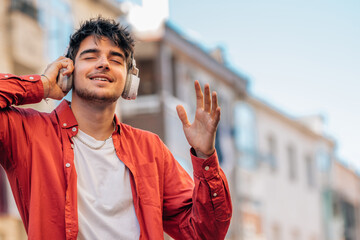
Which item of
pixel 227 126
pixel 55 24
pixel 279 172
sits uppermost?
pixel 55 24

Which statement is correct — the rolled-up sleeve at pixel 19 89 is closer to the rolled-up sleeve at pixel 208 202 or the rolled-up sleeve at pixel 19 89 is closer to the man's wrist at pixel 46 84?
the man's wrist at pixel 46 84

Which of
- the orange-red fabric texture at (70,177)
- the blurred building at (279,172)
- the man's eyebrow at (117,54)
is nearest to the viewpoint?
the orange-red fabric texture at (70,177)

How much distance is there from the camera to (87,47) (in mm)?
3420

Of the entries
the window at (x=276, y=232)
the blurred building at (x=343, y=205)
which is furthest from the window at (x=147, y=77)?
the blurred building at (x=343, y=205)

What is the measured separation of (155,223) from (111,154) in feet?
Answer: 1.30

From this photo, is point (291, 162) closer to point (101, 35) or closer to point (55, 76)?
point (101, 35)

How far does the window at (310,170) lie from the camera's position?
32.8 m

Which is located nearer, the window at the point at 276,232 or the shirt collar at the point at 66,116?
the shirt collar at the point at 66,116

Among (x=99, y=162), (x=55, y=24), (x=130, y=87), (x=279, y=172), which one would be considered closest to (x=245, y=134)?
(x=279, y=172)

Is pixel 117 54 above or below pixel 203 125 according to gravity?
above

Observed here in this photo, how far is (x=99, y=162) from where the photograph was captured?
3.21 m

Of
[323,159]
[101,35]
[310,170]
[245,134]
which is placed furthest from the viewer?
[323,159]

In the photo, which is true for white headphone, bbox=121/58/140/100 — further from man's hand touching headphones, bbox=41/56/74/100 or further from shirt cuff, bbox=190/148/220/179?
shirt cuff, bbox=190/148/220/179

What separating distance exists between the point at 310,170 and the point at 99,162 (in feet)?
101
